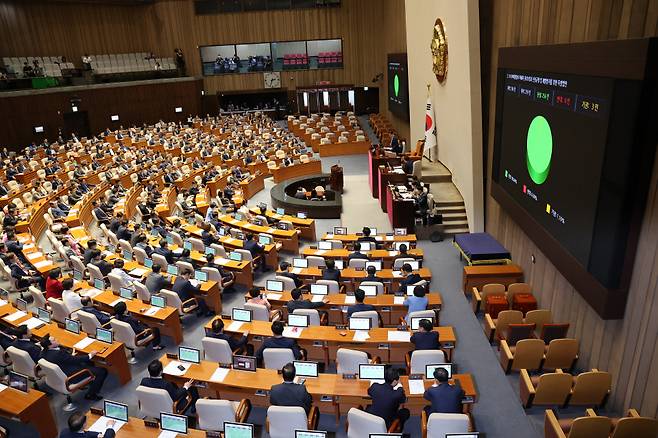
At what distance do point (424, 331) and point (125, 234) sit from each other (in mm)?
9551

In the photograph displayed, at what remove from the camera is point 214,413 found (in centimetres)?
628

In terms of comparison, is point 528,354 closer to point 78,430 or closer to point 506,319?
point 506,319

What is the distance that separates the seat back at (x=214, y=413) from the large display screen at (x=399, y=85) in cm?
2025

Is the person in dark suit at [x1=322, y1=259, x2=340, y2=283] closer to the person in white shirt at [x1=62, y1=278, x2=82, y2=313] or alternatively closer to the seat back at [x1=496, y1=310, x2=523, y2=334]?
the seat back at [x1=496, y1=310, x2=523, y2=334]

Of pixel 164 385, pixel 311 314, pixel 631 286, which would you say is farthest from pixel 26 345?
pixel 631 286

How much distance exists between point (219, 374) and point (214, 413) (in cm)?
111

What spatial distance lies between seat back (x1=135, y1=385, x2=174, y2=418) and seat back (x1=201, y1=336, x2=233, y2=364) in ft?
4.10

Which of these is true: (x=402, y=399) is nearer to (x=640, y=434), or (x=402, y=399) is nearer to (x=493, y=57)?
(x=640, y=434)

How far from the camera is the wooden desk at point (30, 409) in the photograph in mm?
6871

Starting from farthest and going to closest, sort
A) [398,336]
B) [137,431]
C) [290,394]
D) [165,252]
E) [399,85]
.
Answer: [399,85]
[165,252]
[398,336]
[290,394]
[137,431]

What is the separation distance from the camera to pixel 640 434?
224 inches

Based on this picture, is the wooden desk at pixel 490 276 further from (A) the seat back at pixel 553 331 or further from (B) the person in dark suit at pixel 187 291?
(B) the person in dark suit at pixel 187 291

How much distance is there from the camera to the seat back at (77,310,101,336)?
28.8ft

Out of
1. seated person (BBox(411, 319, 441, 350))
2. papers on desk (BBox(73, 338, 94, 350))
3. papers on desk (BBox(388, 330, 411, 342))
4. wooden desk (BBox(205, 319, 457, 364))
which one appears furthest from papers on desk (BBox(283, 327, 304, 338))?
papers on desk (BBox(73, 338, 94, 350))
